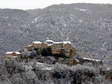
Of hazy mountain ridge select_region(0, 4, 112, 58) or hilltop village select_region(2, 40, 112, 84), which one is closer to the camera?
hilltop village select_region(2, 40, 112, 84)

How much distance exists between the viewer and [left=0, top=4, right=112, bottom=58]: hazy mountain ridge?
112812 millimetres

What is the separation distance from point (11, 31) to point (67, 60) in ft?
327

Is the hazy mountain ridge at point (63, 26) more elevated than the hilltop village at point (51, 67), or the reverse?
the hilltop village at point (51, 67)

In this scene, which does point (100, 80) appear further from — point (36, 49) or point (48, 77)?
point (36, 49)

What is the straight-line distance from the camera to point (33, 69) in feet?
56.3

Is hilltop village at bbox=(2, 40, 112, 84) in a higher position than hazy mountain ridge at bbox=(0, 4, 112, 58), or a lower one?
higher

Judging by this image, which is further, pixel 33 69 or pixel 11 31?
pixel 11 31

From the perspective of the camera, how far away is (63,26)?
13125 cm

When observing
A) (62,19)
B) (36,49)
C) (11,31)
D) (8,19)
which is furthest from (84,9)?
(36,49)

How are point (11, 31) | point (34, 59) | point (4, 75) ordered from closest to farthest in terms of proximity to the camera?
point (4, 75)
point (34, 59)
point (11, 31)

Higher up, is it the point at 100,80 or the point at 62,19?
the point at 100,80

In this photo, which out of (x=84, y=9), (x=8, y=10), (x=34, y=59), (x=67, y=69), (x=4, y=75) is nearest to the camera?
(x=4, y=75)

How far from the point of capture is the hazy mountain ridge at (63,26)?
113m

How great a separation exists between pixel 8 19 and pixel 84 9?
41504 millimetres
